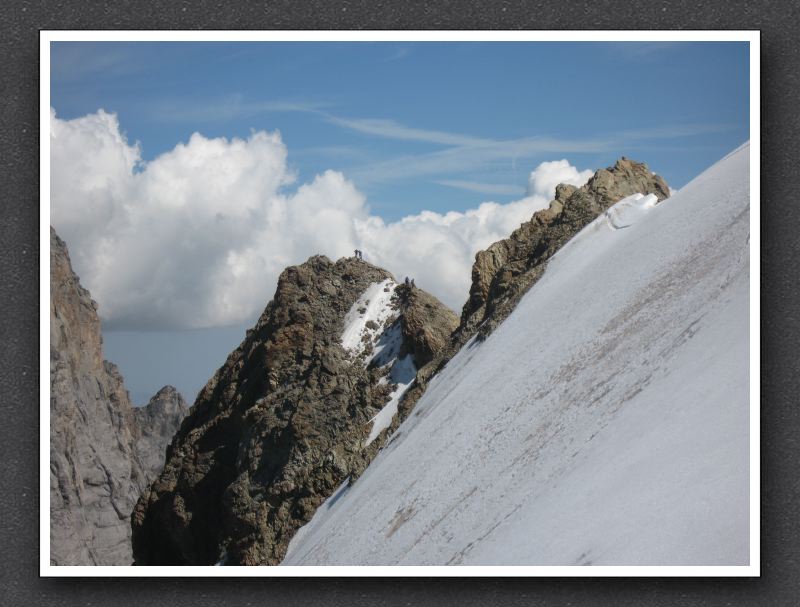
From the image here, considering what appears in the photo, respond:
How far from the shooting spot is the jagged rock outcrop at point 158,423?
9306cm

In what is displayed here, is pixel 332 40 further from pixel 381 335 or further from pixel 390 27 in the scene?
pixel 381 335

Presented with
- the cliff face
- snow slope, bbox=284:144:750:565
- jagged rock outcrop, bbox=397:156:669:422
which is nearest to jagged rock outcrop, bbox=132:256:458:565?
jagged rock outcrop, bbox=397:156:669:422

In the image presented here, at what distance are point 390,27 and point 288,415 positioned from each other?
16123mm

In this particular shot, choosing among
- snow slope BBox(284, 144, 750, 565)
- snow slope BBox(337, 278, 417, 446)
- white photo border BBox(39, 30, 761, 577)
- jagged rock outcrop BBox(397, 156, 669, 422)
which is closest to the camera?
snow slope BBox(284, 144, 750, 565)

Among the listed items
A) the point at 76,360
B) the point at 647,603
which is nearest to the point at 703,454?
the point at 647,603

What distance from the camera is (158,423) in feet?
311

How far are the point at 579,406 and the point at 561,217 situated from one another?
1254cm

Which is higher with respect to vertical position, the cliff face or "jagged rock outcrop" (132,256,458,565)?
the cliff face

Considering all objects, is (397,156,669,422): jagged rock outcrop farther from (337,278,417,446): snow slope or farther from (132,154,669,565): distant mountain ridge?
(337,278,417,446): snow slope

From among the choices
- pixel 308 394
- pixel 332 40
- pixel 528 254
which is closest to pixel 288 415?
pixel 308 394

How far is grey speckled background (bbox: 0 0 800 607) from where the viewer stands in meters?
12.6

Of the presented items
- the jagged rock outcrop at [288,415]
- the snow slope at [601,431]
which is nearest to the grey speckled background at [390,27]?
the snow slope at [601,431]

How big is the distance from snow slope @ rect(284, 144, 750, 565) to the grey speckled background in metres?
0.52

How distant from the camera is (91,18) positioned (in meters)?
13.2
